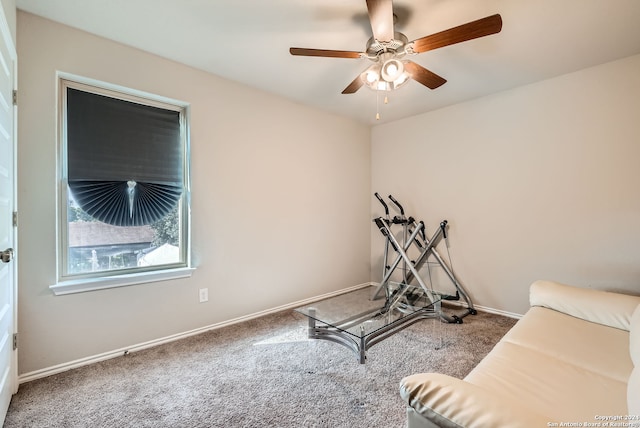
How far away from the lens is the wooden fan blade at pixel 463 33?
1.39m

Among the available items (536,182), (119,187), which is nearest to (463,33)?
(536,182)

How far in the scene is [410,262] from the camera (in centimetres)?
312

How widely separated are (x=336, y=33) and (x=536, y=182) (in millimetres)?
2239

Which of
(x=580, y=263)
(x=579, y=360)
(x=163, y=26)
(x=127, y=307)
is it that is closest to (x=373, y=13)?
(x=163, y=26)

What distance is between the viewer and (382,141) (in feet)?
12.7

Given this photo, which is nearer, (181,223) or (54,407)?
(54,407)

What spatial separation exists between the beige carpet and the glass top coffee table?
124 mm

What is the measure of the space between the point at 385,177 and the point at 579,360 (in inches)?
110

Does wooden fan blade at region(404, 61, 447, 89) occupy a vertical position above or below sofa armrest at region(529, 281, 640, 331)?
above

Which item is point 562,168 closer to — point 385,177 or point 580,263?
point 580,263

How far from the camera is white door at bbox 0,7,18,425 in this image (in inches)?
55.3

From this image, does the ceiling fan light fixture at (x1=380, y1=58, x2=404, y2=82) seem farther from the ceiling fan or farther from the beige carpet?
the beige carpet

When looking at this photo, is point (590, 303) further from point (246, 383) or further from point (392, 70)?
point (246, 383)

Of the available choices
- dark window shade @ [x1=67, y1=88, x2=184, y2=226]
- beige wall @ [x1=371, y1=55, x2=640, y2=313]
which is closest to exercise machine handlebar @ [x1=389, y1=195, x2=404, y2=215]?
beige wall @ [x1=371, y1=55, x2=640, y2=313]
